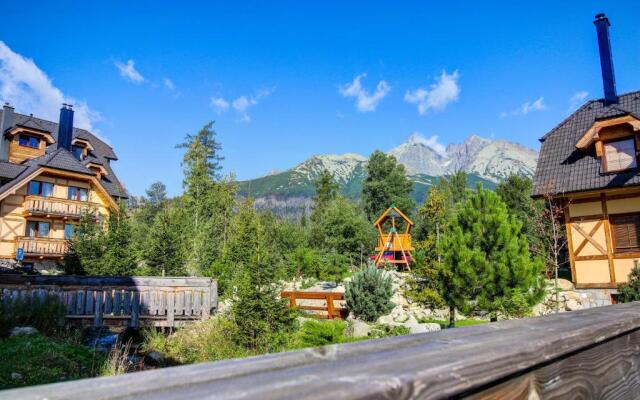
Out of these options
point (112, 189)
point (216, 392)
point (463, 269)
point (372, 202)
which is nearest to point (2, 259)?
point (112, 189)

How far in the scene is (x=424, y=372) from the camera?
828mm

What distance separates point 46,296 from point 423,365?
1364 centimetres

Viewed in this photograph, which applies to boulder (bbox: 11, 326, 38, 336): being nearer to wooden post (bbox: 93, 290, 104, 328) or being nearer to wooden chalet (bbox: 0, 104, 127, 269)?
wooden post (bbox: 93, 290, 104, 328)

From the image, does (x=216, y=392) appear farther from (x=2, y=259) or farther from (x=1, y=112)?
(x=1, y=112)

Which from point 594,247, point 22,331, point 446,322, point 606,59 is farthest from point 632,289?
point 22,331

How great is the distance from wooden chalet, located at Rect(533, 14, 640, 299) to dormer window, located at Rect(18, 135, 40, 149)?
3270cm

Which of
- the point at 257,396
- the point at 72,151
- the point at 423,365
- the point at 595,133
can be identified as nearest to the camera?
the point at 257,396

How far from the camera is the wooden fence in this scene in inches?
487

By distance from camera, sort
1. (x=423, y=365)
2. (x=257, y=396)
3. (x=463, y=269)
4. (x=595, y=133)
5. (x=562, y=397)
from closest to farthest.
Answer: (x=257, y=396) < (x=423, y=365) < (x=562, y=397) < (x=463, y=269) < (x=595, y=133)

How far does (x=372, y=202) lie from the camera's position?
2141 inches

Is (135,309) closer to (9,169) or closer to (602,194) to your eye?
(602,194)

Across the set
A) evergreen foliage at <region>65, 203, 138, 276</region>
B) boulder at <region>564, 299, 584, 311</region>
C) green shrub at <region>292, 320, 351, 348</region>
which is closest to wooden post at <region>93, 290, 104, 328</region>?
evergreen foliage at <region>65, 203, 138, 276</region>

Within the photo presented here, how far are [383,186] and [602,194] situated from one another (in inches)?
1462

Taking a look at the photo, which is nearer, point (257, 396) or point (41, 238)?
point (257, 396)
